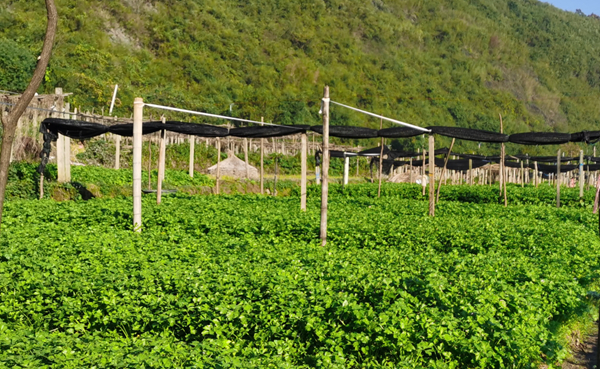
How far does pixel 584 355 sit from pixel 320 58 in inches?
3423

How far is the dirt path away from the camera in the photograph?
7.19 metres

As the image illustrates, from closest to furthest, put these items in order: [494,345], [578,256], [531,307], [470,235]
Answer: [494,345] < [531,307] < [578,256] < [470,235]

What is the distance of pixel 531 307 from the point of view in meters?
6.45

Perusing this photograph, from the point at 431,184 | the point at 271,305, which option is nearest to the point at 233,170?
the point at 431,184

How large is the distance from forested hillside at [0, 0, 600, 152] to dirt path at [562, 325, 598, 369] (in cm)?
3900

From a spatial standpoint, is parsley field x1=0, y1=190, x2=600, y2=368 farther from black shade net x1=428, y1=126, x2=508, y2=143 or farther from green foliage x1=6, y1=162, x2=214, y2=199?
green foliage x1=6, y1=162, x2=214, y2=199

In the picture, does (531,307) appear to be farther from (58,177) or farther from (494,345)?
(58,177)

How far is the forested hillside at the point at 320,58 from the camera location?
171 ft

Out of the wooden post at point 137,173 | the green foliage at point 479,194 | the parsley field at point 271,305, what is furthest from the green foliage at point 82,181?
the parsley field at point 271,305

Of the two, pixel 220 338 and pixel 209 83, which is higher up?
pixel 209 83

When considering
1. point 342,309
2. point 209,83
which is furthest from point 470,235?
point 209,83

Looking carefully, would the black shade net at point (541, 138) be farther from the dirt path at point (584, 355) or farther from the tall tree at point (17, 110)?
the tall tree at point (17, 110)

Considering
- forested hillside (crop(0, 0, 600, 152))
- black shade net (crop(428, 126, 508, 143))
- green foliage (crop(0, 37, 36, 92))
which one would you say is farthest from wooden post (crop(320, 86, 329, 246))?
forested hillside (crop(0, 0, 600, 152))

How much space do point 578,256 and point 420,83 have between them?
3695 inches
